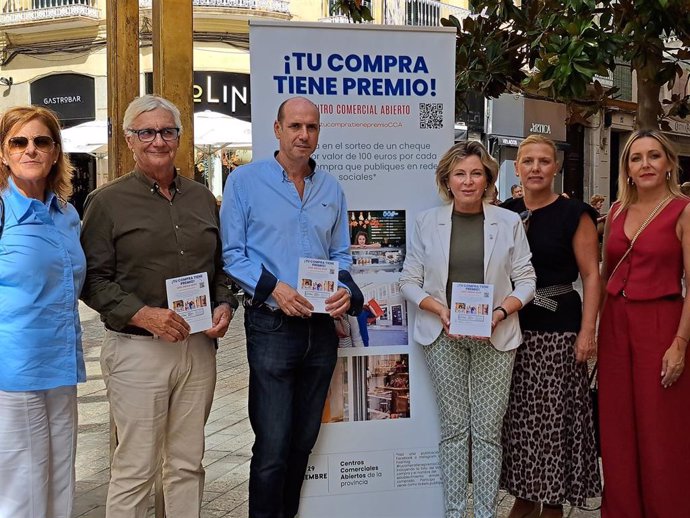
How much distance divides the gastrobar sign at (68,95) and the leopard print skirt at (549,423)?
17.7 meters

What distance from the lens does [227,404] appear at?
720cm

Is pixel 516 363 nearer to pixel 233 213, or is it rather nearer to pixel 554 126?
pixel 233 213

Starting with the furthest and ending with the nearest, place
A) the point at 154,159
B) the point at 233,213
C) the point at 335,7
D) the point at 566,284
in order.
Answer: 1. the point at 335,7
2. the point at 566,284
3. the point at 233,213
4. the point at 154,159

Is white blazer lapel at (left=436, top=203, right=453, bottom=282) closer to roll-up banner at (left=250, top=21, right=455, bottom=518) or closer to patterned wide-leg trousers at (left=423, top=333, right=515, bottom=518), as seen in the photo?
roll-up banner at (left=250, top=21, right=455, bottom=518)

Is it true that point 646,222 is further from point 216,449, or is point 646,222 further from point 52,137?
point 216,449

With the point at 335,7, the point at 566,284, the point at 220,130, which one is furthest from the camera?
the point at 220,130

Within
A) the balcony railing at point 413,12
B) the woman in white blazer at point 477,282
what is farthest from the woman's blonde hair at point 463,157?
the balcony railing at point 413,12

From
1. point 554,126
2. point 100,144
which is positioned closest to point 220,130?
point 100,144

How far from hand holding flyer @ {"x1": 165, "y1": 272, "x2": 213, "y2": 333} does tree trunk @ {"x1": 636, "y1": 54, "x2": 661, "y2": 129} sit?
342cm

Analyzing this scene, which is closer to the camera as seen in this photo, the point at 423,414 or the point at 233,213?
the point at 233,213

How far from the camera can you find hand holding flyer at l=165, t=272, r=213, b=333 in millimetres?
3338

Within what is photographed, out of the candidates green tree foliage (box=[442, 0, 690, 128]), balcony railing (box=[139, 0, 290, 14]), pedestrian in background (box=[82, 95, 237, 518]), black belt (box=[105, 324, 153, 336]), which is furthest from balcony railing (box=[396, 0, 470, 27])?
black belt (box=[105, 324, 153, 336])

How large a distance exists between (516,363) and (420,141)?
1273mm

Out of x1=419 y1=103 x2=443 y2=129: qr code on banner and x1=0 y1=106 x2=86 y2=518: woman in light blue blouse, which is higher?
x1=419 y1=103 x2=443 y2=129: qr code on banner
